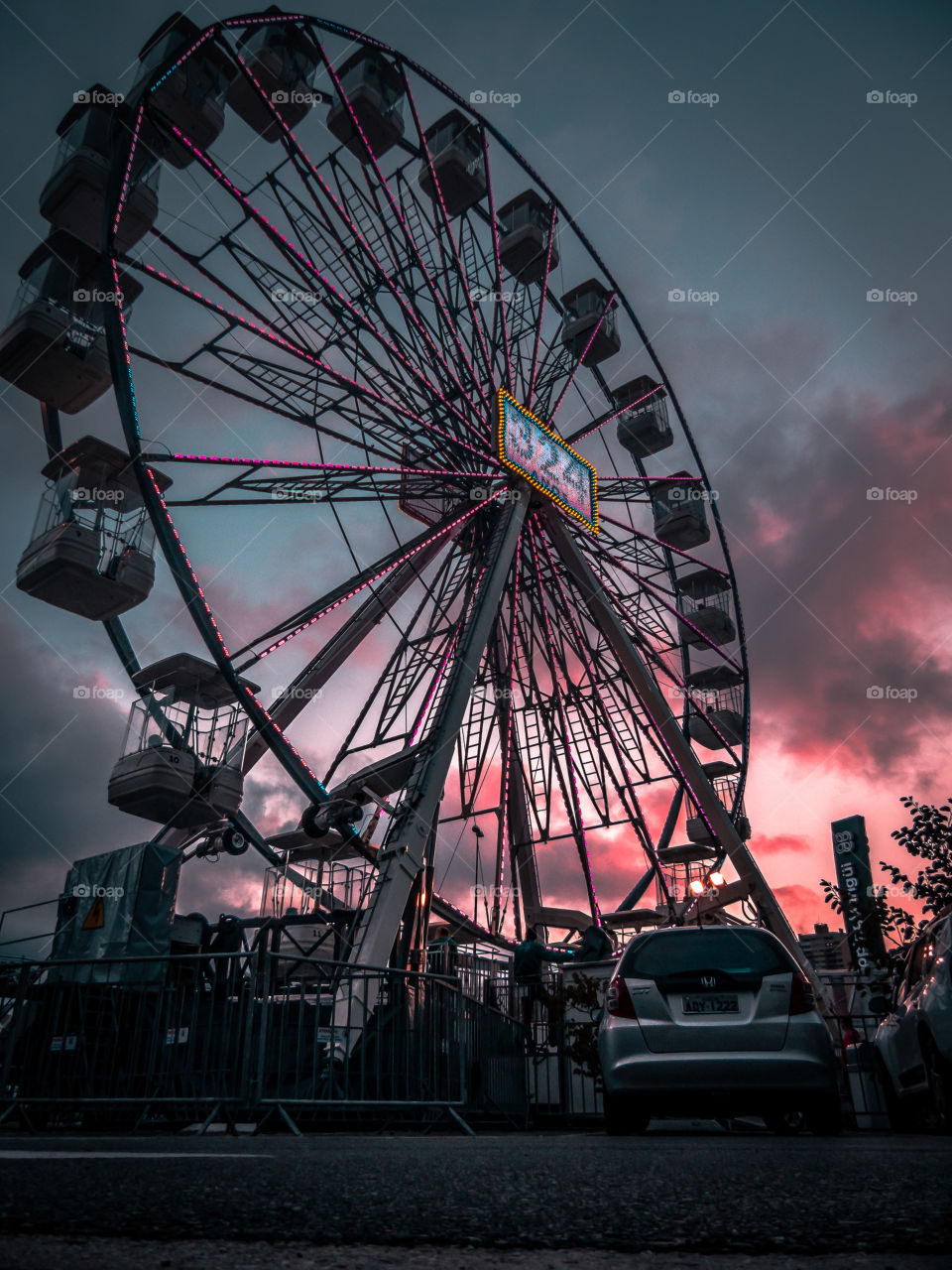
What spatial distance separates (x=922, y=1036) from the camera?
5.76 meters

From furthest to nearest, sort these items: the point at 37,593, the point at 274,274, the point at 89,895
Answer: the point at 274,274
the point at 37,593
the point at 89,895

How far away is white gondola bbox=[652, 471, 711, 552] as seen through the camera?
23.3 metres

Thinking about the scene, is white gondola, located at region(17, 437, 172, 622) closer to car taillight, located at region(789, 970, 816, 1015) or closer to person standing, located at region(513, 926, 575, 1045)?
person standing, located at region(513, 926, 575, 1045)

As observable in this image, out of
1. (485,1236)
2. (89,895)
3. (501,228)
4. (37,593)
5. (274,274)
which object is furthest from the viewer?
(501,228)

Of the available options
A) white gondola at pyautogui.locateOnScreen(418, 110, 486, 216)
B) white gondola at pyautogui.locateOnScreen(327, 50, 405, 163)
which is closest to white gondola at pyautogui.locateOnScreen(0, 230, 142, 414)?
white gondola at pyautogui.locateOnScreen(327, 50, 405, 163)

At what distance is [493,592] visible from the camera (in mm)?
16375

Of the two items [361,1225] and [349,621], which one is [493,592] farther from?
[361,1225]

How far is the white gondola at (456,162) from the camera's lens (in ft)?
65.2

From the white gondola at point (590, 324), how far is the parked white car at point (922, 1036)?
18.2m

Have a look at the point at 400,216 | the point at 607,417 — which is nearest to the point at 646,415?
the point at 607,417

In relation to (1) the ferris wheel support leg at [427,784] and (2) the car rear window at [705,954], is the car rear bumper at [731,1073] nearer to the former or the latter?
(2) the car rear window at [705,954]

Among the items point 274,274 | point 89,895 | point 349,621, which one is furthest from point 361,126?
point 89,895

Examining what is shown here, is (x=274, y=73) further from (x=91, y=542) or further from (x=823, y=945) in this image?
(x=823, y=945)

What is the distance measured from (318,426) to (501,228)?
32.4 feet
